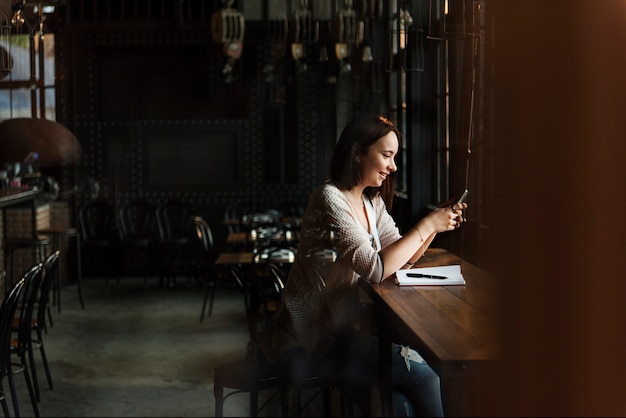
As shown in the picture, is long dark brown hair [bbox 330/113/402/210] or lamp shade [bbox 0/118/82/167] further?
lamp shade [bbox 0/118/82/167]

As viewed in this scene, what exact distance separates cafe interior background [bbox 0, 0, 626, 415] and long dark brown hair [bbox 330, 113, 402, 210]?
91 millimetres

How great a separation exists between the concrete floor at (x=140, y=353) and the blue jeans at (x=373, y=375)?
0.85m

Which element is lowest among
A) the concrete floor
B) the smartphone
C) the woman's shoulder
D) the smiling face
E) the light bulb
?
the concrete floor

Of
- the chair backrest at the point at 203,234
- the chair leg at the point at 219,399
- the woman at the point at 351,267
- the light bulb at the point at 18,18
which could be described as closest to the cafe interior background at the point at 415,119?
the light bulb at the point at 18,18

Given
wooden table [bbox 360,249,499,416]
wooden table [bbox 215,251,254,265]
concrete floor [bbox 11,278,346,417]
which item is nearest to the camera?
wooden table [bbox 360,249,499,416]

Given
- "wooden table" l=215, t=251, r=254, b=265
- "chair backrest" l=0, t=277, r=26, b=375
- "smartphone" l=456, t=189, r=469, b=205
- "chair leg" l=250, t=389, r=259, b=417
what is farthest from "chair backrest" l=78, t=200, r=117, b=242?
"smartphone" l=456, t=189, r=469, b=205

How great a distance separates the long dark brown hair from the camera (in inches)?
93.4

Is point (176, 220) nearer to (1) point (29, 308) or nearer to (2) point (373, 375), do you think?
(1) point (29, 308)

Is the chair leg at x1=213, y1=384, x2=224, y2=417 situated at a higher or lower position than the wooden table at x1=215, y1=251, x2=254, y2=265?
lower

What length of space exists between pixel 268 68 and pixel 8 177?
304 cm

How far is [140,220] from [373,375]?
899 cm

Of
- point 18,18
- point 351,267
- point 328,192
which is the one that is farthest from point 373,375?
point 18,18

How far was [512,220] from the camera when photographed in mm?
662

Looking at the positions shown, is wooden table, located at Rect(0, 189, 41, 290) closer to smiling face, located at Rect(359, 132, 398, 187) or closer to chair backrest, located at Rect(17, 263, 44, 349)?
chair backrest, located at Rect(17, 263, 44, 349)
